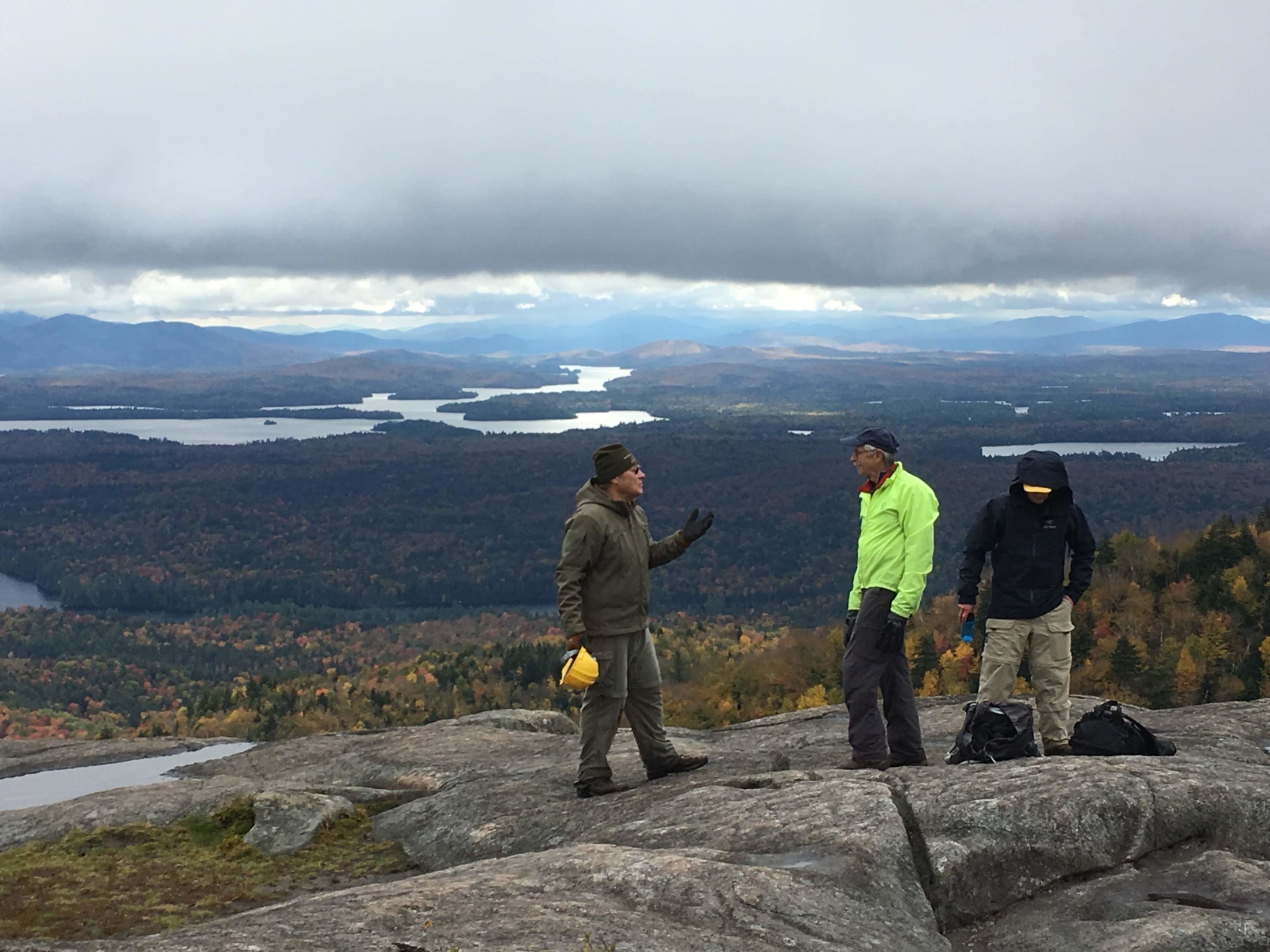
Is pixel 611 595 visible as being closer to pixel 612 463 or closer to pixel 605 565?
pixel 605 565

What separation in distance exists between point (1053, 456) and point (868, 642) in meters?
2.64

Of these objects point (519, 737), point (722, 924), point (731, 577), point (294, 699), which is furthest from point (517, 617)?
point (722, 924)

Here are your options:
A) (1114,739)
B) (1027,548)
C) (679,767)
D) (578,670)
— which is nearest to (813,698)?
(679,767)

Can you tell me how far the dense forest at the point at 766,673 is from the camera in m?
59.9

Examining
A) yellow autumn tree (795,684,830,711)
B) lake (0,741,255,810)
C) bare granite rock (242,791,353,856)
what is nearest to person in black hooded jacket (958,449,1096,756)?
bare granite rock (242,791,353,856)

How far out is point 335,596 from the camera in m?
196

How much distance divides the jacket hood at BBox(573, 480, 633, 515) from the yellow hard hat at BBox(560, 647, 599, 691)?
144 cm

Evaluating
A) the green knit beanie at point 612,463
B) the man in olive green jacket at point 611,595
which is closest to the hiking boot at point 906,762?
the man in olive green jacket at point 611,595

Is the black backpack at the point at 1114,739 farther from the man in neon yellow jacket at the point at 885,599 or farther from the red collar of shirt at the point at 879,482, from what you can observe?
the red collar of shirt at the point at 879,482

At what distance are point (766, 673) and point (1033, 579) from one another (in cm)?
6081

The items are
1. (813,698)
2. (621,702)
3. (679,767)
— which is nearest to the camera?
(621,702)

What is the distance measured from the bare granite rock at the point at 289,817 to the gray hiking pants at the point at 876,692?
6063 mm

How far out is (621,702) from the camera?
10953 millimetres

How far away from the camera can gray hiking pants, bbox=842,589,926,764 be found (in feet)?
34.2
